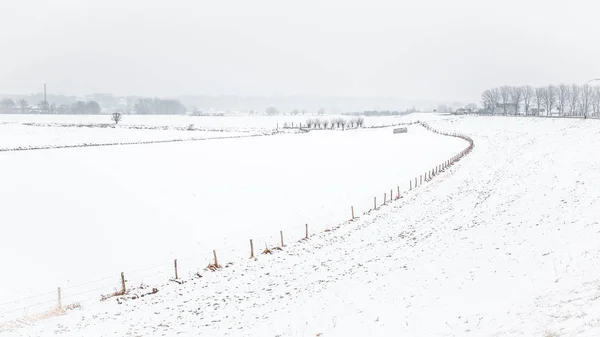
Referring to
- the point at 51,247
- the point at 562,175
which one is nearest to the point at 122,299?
the point at 51,247

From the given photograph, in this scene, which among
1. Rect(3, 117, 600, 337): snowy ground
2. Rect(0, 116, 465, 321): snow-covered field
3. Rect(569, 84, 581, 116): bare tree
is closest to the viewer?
Rect(3, 117, 600, 337): snowy ground

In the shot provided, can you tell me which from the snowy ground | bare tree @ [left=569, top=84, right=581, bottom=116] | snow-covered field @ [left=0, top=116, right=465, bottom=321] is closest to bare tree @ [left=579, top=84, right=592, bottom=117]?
bare tree @ [left=569, top=84, right=581, bottom=116]

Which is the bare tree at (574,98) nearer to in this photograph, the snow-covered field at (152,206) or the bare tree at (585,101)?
the bare tree at (585,101)

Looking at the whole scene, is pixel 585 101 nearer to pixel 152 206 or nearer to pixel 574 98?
pixel 574 98

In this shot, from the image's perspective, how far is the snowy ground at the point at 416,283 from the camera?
1225cm

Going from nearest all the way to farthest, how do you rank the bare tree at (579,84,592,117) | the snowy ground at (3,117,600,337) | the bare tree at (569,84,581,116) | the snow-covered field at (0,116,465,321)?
1. the snowy ground at (3,117,600,337)
2. the snow-covered field at (0,116,465,321)
3. the bare tree at (579,84,592,117)
4. the bare tree at (569,84,581,116)

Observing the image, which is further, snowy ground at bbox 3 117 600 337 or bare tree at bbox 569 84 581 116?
bare tree at bbox 569 84 581 116

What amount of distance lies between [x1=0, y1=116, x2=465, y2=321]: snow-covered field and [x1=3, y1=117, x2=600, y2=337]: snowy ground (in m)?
5.47

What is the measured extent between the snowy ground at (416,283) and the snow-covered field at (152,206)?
5473 mm

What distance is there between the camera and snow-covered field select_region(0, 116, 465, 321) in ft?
88.7

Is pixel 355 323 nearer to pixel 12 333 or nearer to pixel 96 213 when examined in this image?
pixel 12 333

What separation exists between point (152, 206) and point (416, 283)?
29.5 m

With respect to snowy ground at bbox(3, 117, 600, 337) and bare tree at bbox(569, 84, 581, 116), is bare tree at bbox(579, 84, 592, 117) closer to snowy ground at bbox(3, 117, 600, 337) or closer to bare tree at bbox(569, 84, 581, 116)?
bare tree at bbox(569, 84, 581, 116)

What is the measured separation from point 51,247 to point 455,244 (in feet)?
86.3
